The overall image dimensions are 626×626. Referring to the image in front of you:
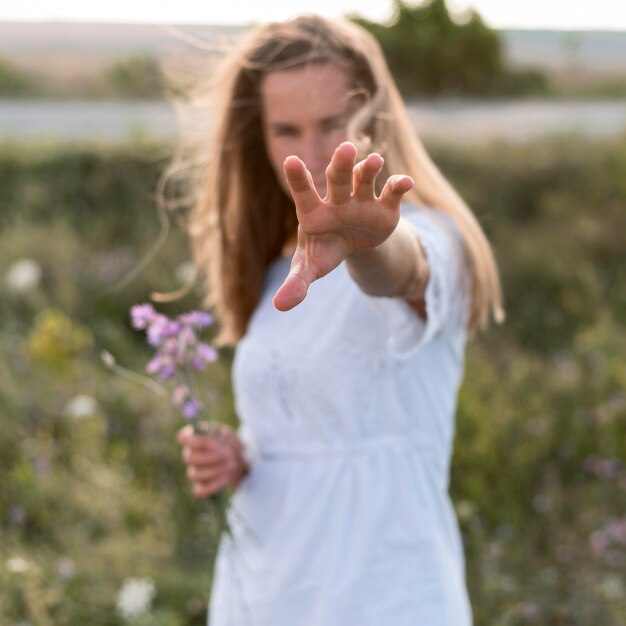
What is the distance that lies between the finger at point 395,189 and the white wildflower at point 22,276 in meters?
4.26

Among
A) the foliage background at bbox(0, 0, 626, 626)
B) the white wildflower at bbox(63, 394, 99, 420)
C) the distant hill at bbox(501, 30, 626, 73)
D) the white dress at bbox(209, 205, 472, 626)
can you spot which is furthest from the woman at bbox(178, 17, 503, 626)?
the distant hill at bbox(501, 30, 626, 73)

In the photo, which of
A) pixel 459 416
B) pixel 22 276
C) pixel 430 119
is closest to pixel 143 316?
pixel 459 416

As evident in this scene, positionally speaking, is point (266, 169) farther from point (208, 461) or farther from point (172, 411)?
point (172, 411)

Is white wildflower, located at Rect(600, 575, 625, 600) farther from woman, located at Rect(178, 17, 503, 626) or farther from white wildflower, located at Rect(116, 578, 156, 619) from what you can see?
white wildflower, located at Rect(116, 578, 156, 619)

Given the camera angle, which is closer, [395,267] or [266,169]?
[395,267]

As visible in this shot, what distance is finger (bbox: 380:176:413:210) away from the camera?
3.02 ft

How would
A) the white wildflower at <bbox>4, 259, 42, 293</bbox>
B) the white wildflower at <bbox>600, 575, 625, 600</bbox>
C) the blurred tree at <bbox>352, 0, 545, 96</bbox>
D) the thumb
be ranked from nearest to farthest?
the thumb < the white wildflower at <bbox>600, 575, 625, 600</bbox> < the white wildflower at <bbox>4, 259, 42, 293</bbox> < the blurred tree at <bbox>352, 0, 545, 96</bbox>

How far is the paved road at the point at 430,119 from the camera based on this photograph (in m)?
7.48

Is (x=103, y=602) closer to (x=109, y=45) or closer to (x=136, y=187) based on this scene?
(x=136, y=187)

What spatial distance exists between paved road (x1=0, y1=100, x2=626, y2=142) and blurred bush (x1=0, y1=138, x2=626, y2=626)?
796 mm

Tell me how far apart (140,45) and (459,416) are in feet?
71.3

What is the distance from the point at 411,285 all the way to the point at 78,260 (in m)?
4.74

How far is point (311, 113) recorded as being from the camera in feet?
5.11

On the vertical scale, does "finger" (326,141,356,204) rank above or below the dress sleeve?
above
